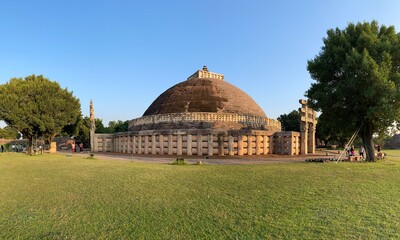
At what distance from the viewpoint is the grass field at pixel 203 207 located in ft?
15.2

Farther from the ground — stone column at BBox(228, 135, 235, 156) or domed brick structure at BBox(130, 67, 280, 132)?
domed brick structure at BBox(130, 67, 280, 132)

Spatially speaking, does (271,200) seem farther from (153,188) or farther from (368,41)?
(368,41)

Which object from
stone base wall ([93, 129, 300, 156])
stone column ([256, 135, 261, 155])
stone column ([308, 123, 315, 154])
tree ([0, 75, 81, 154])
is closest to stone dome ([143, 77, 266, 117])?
stone column ([308, 123, 315, 154])

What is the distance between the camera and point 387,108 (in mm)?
13102

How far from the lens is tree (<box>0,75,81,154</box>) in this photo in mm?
22875

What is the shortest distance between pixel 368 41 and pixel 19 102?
87.9 feet

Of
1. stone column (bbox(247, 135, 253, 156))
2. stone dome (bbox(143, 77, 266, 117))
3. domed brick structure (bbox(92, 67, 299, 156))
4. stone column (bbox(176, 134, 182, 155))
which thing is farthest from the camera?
stone dome (bbox(143, 77, 266, 117))

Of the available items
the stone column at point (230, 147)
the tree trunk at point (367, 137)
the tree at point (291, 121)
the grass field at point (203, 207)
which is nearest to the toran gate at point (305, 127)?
the stone column at point (230, 147)

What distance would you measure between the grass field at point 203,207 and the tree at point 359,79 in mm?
5610

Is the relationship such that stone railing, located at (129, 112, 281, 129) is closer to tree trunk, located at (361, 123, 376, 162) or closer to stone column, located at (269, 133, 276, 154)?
stone column, located at (269, 133, 276, 154)

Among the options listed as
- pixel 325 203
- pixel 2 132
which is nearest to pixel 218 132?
pixel 325 203

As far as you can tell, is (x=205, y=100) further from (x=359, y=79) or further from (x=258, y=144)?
(x=359, y=79)

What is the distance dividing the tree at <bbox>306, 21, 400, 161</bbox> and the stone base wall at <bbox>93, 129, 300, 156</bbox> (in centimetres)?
553

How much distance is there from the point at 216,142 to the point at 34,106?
16596 mm
